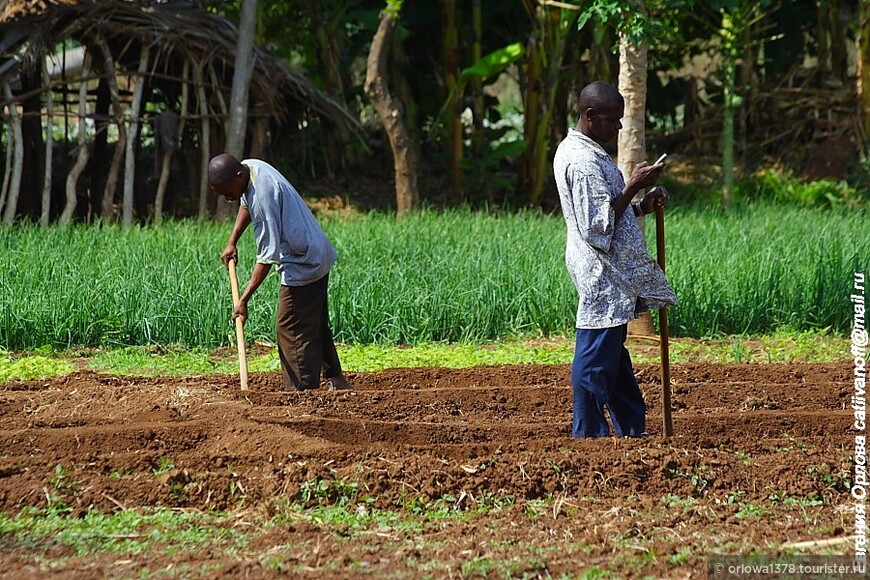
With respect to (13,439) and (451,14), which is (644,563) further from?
(451,14)

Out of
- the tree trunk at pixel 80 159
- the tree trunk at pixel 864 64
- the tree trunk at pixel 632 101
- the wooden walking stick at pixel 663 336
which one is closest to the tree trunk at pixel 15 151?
the tree trunk at pixel 80 159

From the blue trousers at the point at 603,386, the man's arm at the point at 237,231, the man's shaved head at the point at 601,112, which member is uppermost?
the man's shaved head at the point at 601,112

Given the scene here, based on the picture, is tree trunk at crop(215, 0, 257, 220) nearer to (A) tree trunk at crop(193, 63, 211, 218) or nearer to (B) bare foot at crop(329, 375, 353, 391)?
(A) tree trunk at crop(193, 63, 211, 218)

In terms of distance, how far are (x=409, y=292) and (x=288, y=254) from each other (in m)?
2.26

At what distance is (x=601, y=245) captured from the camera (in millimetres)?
4566

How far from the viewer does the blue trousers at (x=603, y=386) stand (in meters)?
4.74

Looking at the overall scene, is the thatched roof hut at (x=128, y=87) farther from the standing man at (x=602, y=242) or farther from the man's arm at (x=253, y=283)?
the standing man at (x=602, y=242)

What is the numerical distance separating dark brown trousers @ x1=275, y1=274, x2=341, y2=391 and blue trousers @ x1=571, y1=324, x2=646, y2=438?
166 centimetres

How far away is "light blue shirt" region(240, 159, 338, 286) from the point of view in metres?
5.83

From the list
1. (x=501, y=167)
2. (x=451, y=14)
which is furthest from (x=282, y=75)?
(x=501, y=167)

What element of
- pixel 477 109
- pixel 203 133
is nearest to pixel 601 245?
pixel 203 133

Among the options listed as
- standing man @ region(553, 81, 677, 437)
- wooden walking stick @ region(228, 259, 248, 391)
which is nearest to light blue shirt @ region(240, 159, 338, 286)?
wooden walking stick @ region(228, 259, 248, 391)

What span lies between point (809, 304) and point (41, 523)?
228 inches

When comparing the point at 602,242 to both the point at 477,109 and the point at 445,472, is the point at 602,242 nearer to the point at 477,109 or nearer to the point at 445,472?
the point at 445,472
